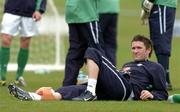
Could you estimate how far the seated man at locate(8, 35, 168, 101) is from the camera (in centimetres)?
976

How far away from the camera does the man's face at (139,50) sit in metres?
10.3

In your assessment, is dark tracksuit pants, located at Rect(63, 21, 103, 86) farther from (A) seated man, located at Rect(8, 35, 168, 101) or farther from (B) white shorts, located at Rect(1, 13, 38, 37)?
(B) white shorts, located at Rect(1, 13, 38, 37)

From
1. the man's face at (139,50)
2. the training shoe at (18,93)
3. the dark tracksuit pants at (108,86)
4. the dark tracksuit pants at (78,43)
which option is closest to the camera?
the training shoe at (18,93)

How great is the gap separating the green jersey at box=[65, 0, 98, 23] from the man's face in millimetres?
1337

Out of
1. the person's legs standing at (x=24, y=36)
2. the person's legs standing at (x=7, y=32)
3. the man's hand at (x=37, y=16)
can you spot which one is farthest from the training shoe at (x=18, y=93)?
the person's legs standing at (x=24, y=36)

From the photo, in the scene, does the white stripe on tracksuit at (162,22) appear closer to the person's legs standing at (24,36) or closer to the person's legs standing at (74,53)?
the person's legs standing at (74,53)

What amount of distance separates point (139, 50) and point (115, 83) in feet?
1.94

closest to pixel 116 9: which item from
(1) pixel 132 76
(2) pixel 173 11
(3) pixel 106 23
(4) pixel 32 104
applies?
(3) pixel 106 23

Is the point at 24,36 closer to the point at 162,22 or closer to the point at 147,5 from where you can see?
the point at 147,5

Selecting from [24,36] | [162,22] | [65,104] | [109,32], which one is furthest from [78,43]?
[109,32]

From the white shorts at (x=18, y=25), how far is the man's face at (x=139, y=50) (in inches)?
140

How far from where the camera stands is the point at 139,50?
1030cm

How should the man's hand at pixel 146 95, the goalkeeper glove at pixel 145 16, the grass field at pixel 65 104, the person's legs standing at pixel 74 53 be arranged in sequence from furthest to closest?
the goalkeeper glove at pixel 145 16 < the person's legs standing at pixel 74 53 < the man's hand at pixel 146 95 < the grass field at pixel 65 104

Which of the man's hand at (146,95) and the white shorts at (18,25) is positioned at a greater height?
the white shorts at (18,25)
